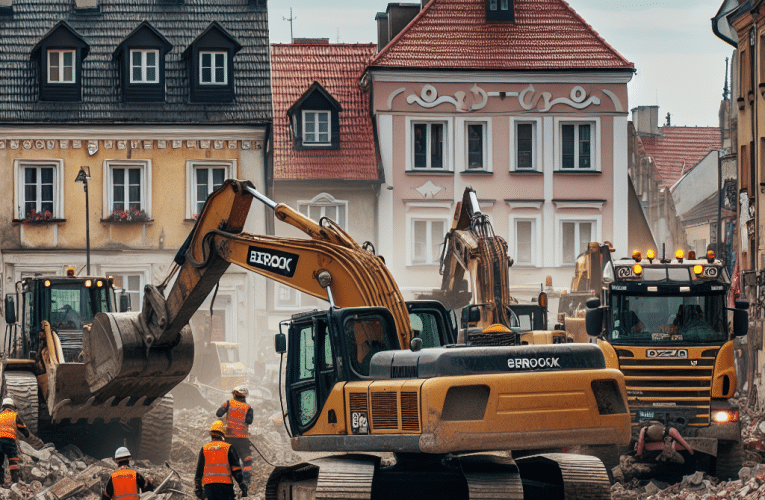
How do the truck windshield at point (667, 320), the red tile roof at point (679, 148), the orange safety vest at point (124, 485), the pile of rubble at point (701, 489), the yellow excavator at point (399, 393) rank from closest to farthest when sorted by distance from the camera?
the yellow excavator at point (399, 393) < the orange safety vest at point (124, 485) < the pile of rubble at point (701, 489) < the truck windshield at point (667, 320) < the red tile roof at point (679, 148)

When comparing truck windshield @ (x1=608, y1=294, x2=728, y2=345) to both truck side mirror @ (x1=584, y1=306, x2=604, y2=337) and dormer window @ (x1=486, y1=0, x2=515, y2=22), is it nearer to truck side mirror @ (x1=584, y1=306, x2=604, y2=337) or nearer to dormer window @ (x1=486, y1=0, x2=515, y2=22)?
truck side mirror @ (x1=584, y1=306, x2=604, y2=337)

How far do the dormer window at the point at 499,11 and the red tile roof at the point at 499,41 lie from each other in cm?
16

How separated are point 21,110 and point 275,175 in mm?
7024

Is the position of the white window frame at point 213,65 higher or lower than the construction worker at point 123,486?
higher

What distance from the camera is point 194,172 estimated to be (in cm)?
3322

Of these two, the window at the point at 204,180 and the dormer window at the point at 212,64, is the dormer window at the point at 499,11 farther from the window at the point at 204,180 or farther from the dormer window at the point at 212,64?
Result: the window at the point at 204,180

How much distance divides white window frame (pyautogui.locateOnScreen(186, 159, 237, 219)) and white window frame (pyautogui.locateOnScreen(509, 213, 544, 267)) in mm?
8227

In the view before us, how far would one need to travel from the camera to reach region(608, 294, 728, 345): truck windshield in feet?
56.7

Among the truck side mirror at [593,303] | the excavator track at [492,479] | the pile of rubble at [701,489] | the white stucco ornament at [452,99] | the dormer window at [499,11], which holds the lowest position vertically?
the pile of rubble at [701,489]

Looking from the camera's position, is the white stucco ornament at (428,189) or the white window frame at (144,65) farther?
the white stucco ornament at (428,189)

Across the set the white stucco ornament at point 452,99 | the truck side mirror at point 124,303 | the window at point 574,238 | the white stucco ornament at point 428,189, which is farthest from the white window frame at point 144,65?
the truck side mirror at point 124,303

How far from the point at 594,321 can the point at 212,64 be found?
63.2 ft

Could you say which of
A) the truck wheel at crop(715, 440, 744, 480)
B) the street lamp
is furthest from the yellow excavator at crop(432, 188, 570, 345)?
the street lamp

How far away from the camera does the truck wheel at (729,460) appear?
55.8ft
